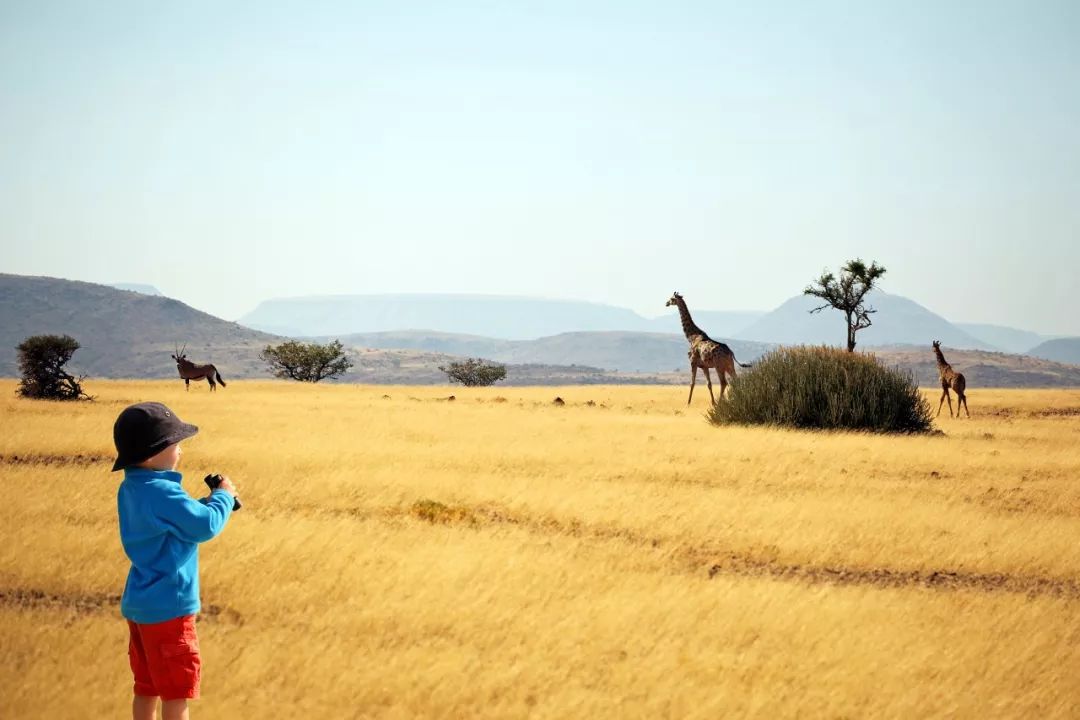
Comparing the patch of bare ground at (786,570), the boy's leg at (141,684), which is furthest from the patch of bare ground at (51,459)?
the boy's leg at (141,684)

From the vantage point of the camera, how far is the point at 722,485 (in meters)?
17.3

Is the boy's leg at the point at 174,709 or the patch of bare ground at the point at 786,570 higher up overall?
the boy's leg at the point at 174,709

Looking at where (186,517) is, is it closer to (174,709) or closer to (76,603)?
(174,709)

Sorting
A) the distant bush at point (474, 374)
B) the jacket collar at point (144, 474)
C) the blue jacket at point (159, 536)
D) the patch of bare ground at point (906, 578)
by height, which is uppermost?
the distant bush at point (474, 374)

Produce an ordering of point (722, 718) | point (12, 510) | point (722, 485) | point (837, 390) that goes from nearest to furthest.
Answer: point (722, 718) → point (12, 510) → point (722, 485) → point (837, 390)

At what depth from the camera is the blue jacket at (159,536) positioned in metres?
5.58

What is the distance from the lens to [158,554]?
5699 millimetres

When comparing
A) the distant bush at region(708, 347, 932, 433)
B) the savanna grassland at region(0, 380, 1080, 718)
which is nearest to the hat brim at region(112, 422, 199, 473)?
the savanna grassland at region(0, 380, 1080, 718)

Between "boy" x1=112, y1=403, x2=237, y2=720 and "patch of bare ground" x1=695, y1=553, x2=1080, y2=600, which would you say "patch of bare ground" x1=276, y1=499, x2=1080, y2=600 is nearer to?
"patch of bare ground" x1=695, y1=553, x2=1080, y2=600

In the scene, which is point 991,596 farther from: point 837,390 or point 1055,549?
point 837,390

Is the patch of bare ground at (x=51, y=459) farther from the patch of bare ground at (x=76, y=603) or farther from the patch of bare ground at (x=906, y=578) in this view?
the patch of bare ground at (x=906, y=578)

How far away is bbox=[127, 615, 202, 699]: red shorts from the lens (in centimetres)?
556

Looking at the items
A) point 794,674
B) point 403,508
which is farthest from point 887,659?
point 403,508

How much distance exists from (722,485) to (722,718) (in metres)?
10.6
